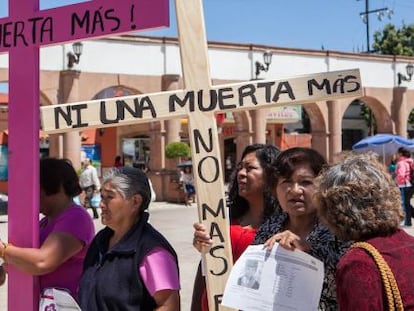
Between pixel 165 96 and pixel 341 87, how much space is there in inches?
28.5

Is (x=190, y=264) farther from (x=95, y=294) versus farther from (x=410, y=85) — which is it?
(x=410, y=85)

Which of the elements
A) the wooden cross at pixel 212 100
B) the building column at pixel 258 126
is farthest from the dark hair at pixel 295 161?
the building column at pixel 258 126

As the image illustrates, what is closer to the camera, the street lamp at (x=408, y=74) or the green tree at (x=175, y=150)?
the green tree at (x=175, y=150)

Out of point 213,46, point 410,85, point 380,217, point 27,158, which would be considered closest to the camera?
point 380,217

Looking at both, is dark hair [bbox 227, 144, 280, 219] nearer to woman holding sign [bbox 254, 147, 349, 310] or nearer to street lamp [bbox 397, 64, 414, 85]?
woman holding sign [bbox 254, 147, 349, 310]

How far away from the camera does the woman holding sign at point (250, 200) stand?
2.80 metres

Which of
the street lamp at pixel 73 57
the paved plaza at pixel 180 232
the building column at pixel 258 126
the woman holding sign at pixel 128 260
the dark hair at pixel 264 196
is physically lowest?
the paved plaza at pixel 180 232

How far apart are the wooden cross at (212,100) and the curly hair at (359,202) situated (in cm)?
55

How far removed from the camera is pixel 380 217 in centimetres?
185

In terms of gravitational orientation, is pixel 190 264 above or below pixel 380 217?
below

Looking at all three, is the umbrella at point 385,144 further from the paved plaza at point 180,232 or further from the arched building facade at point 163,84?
the paved plaza at point 180,232

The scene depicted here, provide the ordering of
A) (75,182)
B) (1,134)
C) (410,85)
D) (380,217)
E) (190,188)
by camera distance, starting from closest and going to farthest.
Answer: (380,217) → (75,182) → (190,188) → (1,134) → (410,85)

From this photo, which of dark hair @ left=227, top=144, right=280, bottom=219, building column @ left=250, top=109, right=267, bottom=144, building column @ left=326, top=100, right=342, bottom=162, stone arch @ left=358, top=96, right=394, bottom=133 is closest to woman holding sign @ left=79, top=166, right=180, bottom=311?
dark hair @ left=227, top=144, right=280, bottom=219

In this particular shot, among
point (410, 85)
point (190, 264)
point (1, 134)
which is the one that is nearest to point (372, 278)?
point (190, 264)
